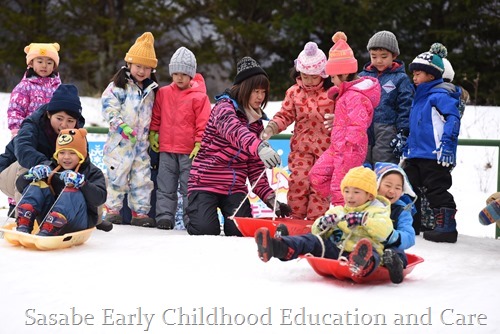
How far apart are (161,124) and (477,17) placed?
10.8m

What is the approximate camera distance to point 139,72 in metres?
7.16

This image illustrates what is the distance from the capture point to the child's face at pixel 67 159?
5.88 metres

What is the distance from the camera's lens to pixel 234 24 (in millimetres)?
18328

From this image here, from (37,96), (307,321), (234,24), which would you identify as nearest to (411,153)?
(307,321)

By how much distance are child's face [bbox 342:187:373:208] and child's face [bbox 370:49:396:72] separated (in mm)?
2142

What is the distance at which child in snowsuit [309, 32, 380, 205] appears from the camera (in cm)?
607

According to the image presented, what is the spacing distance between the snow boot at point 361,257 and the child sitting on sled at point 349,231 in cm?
2

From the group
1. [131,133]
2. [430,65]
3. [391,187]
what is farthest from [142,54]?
[391,187]

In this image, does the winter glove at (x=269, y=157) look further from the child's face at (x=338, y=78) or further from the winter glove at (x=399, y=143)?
the winter glove at (x=399, y=143)

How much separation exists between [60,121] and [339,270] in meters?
2.72

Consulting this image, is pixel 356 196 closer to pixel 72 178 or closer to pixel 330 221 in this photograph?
pixel 330 221

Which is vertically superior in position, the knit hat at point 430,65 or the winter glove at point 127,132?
the knit hat at point 430,65

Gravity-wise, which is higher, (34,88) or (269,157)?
(34,88)

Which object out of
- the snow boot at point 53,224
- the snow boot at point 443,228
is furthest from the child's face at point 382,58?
the snow boot at point 53,224
